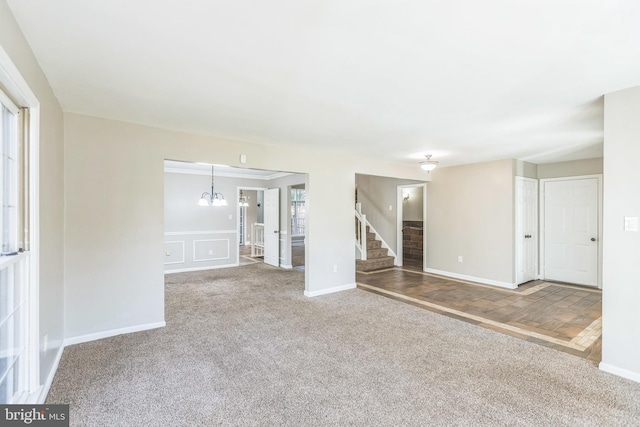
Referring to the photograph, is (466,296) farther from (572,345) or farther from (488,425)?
(488,425)

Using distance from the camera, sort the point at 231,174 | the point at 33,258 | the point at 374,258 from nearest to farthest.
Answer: the point at 33,258, the point at 374,258, the point at 231,174

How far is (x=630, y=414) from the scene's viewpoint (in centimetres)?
207

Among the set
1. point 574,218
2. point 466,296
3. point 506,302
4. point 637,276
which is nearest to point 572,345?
point 637,276

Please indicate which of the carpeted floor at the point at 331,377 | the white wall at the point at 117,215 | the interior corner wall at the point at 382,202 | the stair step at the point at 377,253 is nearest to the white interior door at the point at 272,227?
the stair step at the point at 377,253

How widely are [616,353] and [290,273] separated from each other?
5.37m

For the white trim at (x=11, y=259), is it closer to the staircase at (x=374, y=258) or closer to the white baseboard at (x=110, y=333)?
the white baseboard at (x=110, y=333)

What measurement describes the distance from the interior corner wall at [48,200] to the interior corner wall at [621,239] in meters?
4.22

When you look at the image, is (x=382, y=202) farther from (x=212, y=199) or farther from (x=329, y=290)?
(x=212, y=199)

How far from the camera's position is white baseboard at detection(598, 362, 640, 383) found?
2.47m

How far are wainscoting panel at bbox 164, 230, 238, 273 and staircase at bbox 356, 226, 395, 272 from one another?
10.7 feet

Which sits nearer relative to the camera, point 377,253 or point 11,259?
point 11,259

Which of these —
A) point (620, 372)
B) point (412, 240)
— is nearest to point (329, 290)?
point (620, 372)

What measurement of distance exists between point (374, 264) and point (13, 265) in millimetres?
6490

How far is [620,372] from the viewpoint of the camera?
2543 millimetres
